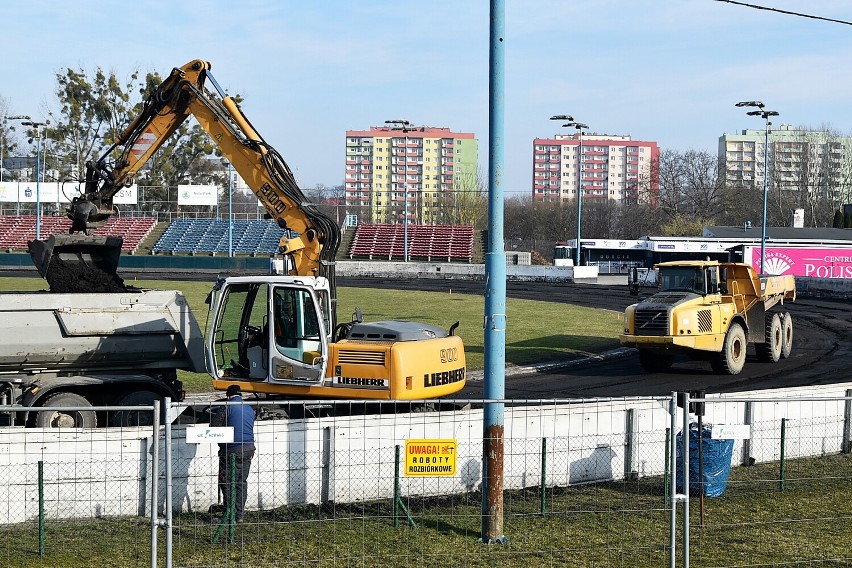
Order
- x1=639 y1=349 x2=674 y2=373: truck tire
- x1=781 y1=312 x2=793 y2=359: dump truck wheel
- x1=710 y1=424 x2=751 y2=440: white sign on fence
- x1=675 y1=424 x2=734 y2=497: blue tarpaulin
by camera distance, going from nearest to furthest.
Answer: x1=710 y1=424 x2=751 y2=440: white sign on fence → x1=675 y1=424 x2=734 y2=497: blue tarpaulin → x1=639 y1=349 x2=674 y2=373: truck tire → x1=781 y1=312 x2=793 y2=359: dump truck wheel

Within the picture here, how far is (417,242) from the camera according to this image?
267ft

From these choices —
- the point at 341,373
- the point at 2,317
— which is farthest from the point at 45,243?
the point at 341,373

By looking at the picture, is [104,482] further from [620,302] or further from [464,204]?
[464,204]

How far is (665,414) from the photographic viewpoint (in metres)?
13.1

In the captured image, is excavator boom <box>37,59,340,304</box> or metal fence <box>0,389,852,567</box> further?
excavator boom <box>37,59,340,304</box>

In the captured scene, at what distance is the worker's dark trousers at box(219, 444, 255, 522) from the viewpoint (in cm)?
988

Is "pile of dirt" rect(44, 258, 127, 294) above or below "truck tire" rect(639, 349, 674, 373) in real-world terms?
above

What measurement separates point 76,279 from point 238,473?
649 cm

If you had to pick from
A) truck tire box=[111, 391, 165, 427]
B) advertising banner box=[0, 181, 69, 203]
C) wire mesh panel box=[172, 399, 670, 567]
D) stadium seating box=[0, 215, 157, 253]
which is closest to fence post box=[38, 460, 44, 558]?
wire mesh panel box=[172, 399, 670, 567]

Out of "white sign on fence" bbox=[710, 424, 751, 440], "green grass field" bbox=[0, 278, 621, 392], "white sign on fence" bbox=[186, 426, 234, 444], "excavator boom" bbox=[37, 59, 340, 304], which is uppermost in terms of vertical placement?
"excavator boom" bbox=[37, 59, 340, 304]

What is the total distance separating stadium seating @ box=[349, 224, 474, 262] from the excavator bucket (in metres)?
62.4

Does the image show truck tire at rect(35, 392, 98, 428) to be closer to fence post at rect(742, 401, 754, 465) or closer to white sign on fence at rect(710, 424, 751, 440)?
white sign on fence at rect(710, 424, 751, 440)

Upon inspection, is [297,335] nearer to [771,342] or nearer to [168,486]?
[168,486]

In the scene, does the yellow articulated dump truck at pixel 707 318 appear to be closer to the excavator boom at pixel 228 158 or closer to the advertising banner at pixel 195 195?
the excavator boom at pixel 228 158
